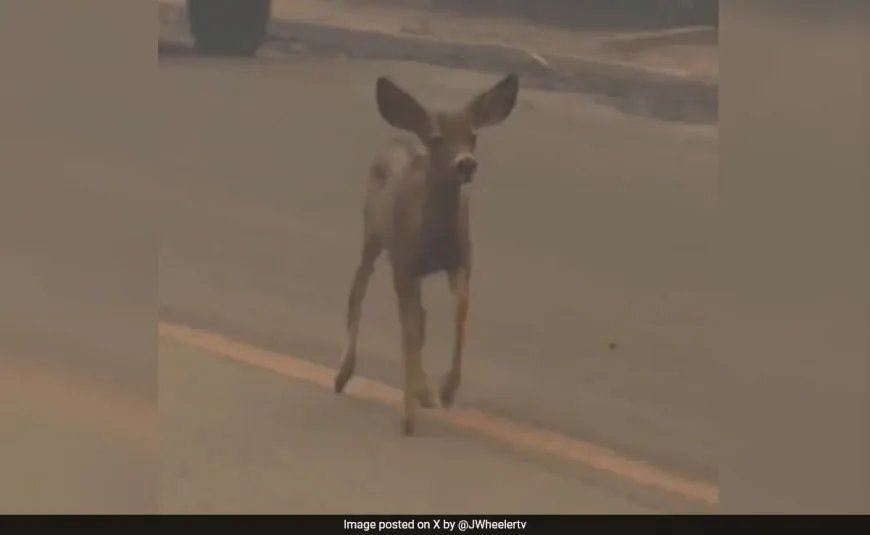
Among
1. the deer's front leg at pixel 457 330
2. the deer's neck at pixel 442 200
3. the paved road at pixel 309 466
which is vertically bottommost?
the paved road at pixel 309 466

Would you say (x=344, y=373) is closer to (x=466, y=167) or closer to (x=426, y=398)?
(x=426, y=398)

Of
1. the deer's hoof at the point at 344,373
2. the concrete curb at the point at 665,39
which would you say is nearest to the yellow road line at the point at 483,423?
the deer's hoof at the point at 344,373

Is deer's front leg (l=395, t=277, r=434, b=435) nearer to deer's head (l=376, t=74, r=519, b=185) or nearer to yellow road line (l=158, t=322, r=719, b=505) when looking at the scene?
yellow road line (l=158, t=322, r=719, b=505)

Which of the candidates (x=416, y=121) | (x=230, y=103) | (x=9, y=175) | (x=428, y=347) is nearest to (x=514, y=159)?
(x=416, y=121)

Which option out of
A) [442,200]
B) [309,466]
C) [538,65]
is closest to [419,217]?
[442,200]

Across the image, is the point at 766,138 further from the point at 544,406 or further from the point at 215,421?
the point at 215,421

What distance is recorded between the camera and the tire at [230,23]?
1.48 meters

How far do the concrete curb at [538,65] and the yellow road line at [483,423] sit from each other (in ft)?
1.29

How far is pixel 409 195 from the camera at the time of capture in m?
1.47

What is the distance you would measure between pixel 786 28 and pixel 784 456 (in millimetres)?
552

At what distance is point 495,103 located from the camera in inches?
57.7

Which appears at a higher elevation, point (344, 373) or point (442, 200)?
point (442, 200)

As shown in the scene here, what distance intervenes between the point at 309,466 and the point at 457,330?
10.2 inches

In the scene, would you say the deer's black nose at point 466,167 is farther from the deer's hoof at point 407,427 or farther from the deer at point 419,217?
the deer's hoof at point 407,427
